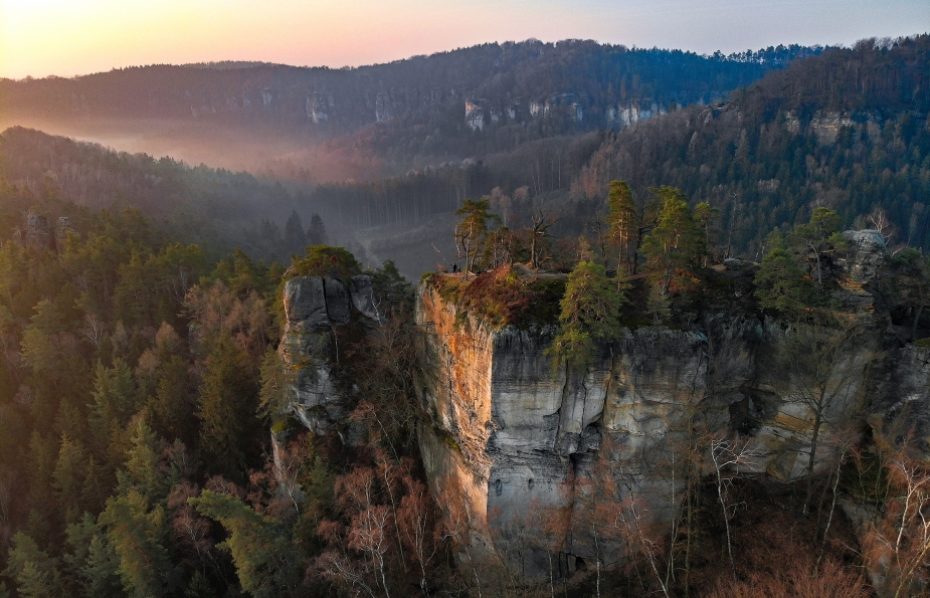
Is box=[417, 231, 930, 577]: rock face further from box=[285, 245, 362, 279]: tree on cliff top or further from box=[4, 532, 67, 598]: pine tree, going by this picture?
box=[4, 532, 67, 598]: pine tree

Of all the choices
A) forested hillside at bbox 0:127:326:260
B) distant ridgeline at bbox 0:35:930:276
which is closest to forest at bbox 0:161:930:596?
forested hillside at bbox 0:127:326:260

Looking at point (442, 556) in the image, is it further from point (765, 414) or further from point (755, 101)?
point (755, 101)

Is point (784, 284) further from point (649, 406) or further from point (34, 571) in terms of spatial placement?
point (34, 571)

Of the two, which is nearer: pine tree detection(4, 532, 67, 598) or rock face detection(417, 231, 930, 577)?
rock face detection(417, 231, 930, 577)

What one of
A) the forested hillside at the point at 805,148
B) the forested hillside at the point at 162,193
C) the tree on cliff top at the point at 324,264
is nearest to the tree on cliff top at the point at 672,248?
the tree on cliff top at the point at 324,264

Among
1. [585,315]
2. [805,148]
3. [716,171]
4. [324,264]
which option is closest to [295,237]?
[324,264]

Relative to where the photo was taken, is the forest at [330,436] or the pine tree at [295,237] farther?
the pine tree at [295,237]

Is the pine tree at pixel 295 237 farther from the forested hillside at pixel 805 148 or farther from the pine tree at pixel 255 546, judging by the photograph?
the pine tree at pixel 255 546
